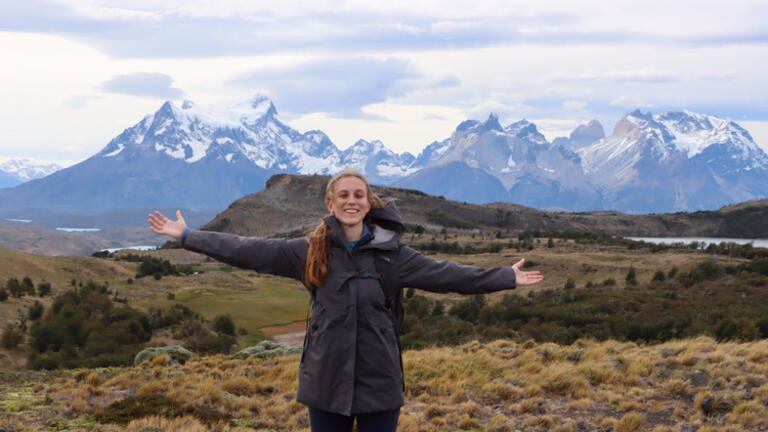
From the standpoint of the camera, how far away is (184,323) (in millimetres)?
31375

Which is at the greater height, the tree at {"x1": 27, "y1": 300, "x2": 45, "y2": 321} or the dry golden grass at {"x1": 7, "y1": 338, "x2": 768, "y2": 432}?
the dry golden grass at {"x1": 7, "y1": 338, "x2": 768, "y2": 432}

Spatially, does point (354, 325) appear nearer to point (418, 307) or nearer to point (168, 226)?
point (168, 226)

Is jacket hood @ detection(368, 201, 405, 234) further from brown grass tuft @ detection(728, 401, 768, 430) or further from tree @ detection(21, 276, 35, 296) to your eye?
tree @ detection(21, 276, 35, 296)

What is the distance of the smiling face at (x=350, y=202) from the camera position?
4.59 meters

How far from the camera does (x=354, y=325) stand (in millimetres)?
4387

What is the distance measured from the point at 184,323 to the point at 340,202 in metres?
29.0

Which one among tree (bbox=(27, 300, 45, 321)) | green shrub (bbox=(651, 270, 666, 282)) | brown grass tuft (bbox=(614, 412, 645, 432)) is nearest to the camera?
brown grass tuft (bbox=(614, 412, 645, 432))

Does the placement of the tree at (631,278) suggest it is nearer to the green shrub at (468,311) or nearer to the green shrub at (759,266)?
the green shrub at (759,266)

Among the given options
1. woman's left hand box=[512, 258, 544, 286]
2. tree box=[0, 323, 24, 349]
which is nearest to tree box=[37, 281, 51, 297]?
tree box=[0, 323, 24, 349]

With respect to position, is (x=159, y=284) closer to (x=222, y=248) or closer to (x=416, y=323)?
(x=416, y=323)

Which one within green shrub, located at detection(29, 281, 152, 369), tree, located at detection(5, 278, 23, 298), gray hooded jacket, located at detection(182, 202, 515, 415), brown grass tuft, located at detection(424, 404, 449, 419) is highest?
gray hooded jacket, located at detection(182, 202, 515, 415)

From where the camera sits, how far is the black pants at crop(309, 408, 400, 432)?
452 centimetres

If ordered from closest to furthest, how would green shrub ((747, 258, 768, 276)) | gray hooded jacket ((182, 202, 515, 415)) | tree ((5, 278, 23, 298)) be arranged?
gray hooded jacket ((182, 202, 515, 415)), tree ((5, 278, 23, 298)), green shrub ((747, 258, 768, 276))

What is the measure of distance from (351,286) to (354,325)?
0.90 feet
